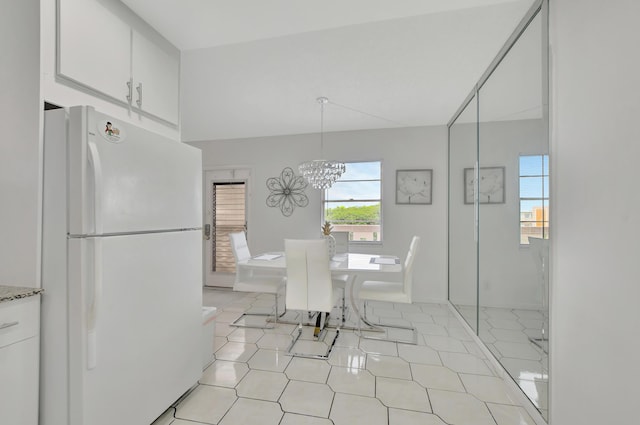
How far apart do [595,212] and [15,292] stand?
2332mm

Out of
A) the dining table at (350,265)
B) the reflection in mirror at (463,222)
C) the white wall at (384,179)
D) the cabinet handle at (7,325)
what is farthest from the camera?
the white wall at (384,179)

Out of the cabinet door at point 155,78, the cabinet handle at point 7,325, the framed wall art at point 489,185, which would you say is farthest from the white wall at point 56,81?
the framed wall art at point 489,185

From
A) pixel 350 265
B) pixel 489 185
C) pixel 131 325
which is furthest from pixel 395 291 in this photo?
pixel 131 325

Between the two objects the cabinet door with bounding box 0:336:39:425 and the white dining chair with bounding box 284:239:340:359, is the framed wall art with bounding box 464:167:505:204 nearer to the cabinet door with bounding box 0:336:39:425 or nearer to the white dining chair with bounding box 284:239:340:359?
the white dining chair with bounding box 284:239:340:359

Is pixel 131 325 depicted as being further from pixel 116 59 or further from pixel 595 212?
pixel 595 212

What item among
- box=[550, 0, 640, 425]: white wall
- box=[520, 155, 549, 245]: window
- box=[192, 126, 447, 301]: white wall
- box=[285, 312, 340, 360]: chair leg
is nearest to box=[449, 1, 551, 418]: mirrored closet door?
box=[520, 155, 549, 245]: window

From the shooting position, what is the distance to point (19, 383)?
43.9 inches

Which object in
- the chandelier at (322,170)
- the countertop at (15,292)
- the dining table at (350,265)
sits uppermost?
the chandelier at (322,170)

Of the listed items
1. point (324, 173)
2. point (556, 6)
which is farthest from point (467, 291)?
point (556, 6)

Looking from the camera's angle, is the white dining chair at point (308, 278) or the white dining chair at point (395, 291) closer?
the white dining chair at point (308, 278)

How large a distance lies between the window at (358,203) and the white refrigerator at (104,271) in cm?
292

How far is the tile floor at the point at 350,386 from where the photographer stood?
1.66 metres

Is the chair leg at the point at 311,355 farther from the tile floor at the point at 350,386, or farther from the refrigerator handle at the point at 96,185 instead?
the refrigerator handle at the point at 96,185

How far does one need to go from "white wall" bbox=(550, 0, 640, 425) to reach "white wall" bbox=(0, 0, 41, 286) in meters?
2.25
